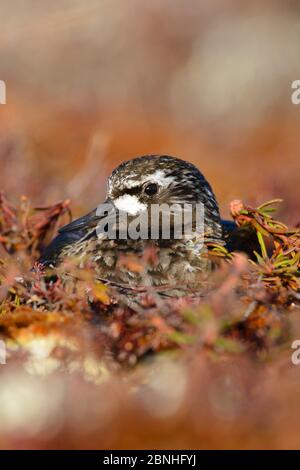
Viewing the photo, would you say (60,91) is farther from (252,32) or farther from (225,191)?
(225,191)

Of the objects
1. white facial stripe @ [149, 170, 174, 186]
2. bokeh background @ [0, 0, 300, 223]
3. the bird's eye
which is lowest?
the bird's eye

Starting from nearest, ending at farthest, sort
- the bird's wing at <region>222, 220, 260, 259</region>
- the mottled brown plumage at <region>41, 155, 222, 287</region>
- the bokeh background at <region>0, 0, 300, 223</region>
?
the mottled brown plumage at <region>41, 155, 222, 287</region>, the bird's wing at <region>222, 220, 260, 259</region>, the bokeh background at <region>0, 0, 300, 223</region>

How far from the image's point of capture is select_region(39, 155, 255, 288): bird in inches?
161

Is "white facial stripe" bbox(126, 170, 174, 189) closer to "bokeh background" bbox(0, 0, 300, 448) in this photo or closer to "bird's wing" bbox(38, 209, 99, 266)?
"bird's wing" bbox(38, 209, 99, 266)

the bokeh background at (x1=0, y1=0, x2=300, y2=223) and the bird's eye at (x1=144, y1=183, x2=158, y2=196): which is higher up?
the bokeh background at (x1=0, y1=0, x2=300, y2=223)

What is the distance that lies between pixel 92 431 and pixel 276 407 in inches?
22.9

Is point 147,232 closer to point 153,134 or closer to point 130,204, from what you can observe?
point 130,204

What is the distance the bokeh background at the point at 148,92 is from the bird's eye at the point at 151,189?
2.27m

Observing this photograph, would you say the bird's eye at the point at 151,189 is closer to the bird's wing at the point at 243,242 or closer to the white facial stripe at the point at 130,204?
the white facial stripe at the point at 130,204

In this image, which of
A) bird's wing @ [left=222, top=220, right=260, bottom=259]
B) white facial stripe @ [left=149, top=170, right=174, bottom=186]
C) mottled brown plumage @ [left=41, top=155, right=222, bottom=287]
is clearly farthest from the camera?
white facial stripe @ [left=149, top=170, right=174, bottom=186]

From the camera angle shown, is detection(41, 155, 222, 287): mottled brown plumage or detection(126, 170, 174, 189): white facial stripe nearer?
detection(41, 155, 222, 287): mottled brown plumage

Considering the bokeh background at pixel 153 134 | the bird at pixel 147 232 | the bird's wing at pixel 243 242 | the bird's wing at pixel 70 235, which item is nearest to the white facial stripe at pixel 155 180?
the bird at pixel 147 232

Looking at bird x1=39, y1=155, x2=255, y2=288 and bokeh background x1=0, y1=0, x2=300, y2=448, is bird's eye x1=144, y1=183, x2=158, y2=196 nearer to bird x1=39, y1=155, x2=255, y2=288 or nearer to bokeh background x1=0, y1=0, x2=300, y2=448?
bird x1=39, y1=155, x2=255, y2=288

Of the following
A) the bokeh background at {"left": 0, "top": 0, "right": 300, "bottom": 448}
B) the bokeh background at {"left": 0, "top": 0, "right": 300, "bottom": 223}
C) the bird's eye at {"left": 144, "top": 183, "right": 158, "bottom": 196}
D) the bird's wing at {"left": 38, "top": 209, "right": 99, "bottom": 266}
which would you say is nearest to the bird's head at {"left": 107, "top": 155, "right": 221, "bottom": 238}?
the bird's eye at {"left": 144, "top": 183, "right": 158, "bottom": 196}
